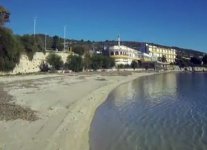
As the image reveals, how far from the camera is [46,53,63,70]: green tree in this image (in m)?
87.9

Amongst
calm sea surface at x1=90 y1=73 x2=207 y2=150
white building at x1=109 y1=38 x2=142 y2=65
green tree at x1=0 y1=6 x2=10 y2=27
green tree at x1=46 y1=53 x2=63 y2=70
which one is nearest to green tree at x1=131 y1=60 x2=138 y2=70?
white building at x1=109 y1=38 x2=142 y2=65

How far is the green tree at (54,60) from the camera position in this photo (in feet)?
288

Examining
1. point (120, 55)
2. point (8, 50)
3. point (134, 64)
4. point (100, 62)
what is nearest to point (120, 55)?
point (120, 55)

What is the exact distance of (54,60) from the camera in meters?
88.9

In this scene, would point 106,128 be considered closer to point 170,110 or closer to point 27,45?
point 170,110

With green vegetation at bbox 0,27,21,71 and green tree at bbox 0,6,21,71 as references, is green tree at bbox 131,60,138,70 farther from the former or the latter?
green vegetation at bbox 0,27,21,71

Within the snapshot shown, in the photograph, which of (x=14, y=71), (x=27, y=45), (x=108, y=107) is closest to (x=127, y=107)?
(x=108, y=107)

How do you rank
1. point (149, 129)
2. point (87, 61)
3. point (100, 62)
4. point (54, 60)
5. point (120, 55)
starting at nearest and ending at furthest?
point (149, 129) → point (54, 60) → point (87, 61) → point (100, 62) → point (120, 55)

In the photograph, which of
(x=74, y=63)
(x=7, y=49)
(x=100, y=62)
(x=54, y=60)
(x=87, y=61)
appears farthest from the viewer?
(x=100, y=62)

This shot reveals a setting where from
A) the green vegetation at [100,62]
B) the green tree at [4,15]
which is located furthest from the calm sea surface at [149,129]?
the green vegetation at [100,62]

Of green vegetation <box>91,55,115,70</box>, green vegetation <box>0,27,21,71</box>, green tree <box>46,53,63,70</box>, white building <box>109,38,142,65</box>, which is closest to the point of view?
green vegetation <box>0,27,21,71</box>

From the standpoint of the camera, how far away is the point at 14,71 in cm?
7088

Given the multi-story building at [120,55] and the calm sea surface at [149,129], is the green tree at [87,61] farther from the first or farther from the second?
the calm sea surface at [149,129]

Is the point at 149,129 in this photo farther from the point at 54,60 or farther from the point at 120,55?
the point at 120,55
